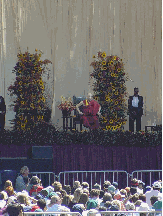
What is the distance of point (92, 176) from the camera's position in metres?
14.8

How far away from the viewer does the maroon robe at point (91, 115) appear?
16391 millimetres

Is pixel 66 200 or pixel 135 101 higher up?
pixel 135 101

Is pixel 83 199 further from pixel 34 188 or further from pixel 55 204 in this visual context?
pixel 34 188

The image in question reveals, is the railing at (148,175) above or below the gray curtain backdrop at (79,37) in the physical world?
below

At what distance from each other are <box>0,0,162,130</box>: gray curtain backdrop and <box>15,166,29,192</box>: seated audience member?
625 centimetres

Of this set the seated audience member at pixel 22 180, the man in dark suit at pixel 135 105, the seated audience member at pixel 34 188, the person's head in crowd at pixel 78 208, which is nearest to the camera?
the person's head in crowd at pixel 78 208

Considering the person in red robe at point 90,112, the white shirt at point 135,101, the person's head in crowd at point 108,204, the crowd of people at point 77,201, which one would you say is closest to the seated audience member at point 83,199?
the crowd of people at point 77,201

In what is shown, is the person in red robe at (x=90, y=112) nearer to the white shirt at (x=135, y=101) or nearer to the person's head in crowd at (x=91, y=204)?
A: the white shirt at (x=135, y=101)

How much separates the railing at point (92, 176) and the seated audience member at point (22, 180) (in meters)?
1.50

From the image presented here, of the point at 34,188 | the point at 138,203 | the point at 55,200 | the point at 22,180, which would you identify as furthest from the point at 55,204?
the point at 22,180

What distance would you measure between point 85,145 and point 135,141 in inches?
51.3

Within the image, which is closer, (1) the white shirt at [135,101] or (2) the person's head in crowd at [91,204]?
(2) the person's head in crowd at [91,204]

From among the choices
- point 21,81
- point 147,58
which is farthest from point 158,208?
point 147,58

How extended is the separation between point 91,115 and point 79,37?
415cm
